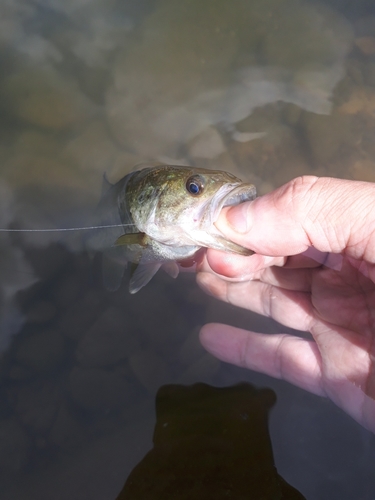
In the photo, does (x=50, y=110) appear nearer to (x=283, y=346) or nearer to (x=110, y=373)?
(x=110, y=373)

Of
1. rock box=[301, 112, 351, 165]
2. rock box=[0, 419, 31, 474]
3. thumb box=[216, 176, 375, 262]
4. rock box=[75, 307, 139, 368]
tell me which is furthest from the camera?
rock box=[301, 112, 351, 165]

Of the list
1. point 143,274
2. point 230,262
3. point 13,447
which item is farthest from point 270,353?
point 13,447

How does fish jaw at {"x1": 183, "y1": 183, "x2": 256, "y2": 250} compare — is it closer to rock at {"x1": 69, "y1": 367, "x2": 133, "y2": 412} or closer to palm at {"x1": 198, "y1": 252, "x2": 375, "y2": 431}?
palm at {"x1": 198, "y1": 252, "x2": 375, "y2": 431}

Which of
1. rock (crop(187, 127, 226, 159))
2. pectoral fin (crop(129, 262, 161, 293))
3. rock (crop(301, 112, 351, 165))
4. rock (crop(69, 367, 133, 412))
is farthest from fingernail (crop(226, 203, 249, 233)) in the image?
rock (crop(301, 112, 351, 165))

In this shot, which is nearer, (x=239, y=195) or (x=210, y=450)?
(x=239, y=195)

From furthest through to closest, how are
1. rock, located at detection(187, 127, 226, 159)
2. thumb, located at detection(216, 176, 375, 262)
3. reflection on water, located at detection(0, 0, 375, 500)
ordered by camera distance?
rock, located at detection(187, 127, 226, 159) < reflection on water, located at detection(0, 0, 375, 500) < thumb, located at detection(216, 176, 375, 262)

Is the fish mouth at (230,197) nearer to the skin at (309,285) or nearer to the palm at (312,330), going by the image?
the skin at (309,285)

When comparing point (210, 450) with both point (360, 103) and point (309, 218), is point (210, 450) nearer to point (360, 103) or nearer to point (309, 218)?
point (309, 218)
